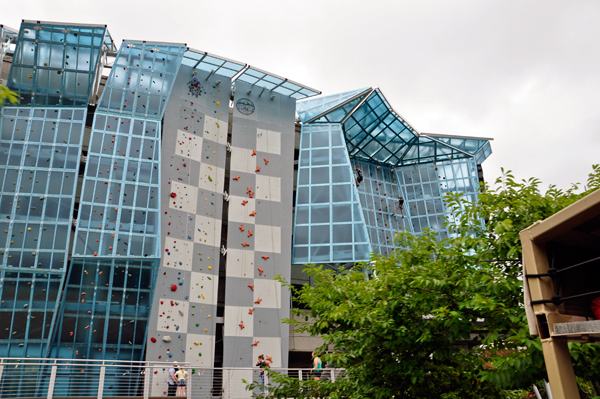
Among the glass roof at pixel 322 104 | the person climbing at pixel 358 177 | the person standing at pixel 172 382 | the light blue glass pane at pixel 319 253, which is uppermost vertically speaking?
the glass roof at pixel 322 104

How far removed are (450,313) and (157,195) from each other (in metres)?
17.2

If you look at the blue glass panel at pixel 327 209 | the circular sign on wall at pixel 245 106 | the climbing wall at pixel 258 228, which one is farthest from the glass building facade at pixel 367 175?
the circular sign on wall at pixel 245 106

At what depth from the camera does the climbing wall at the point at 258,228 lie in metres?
23.6

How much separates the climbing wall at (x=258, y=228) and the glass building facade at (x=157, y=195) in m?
0.07

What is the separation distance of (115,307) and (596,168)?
17.9 m

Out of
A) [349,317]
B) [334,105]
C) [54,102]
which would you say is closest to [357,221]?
[334,105]

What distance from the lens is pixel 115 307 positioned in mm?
20188

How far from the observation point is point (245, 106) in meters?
27.4

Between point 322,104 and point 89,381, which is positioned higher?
point 322,104

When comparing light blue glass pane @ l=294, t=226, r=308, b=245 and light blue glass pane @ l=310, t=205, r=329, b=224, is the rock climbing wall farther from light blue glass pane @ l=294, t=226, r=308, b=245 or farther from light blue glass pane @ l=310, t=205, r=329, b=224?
light blue glass pane @ l=310, t=205, r=329, b=224

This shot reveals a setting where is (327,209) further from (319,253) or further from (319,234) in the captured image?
(319,253)

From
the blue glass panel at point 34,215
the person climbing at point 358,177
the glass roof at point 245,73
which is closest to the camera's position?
the blue glass panel at point 34,215

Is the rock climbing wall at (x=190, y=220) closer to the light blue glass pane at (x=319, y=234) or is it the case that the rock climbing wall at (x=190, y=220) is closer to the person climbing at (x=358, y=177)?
the light blue glass pane at (x=319, y=234)

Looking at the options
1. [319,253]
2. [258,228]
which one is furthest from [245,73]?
[319,253]
